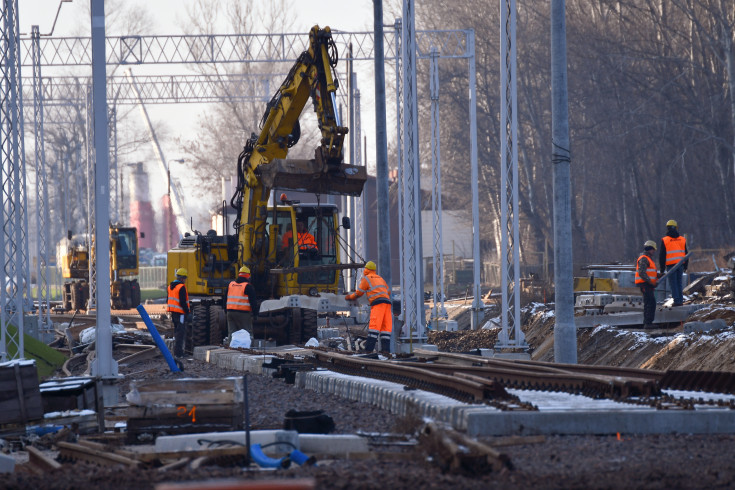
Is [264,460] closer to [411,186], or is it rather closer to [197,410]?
[197,410]

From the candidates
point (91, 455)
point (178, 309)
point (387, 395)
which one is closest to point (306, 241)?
point (178, 309)

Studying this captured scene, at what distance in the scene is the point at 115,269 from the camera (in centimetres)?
5056

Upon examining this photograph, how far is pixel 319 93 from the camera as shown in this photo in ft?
71.2

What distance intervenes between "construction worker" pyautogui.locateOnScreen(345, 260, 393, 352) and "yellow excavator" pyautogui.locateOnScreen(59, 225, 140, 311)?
31.5 metres

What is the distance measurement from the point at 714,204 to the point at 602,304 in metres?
26.3

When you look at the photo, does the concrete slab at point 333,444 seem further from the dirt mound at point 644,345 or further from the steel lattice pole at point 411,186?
the steel lattice pole at point 411,186

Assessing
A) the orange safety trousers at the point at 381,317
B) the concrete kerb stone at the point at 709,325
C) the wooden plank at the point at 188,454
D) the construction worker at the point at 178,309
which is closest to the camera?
the wooden plank at the point at 188,454

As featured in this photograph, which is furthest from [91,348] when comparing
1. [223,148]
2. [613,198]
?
[223,148]

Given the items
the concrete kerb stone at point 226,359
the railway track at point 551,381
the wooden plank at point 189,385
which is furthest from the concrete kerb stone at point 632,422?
the concrete kerb stone at point 226,359

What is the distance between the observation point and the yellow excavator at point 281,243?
22094 mm

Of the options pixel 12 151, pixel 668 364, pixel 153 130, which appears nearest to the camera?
pixel 668 364

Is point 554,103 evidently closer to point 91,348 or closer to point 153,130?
point 91,348

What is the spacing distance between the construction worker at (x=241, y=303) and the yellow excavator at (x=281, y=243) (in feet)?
1.90

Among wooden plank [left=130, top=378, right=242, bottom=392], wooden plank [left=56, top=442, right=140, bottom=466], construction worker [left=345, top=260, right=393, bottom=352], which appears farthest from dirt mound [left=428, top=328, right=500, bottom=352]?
wooden plank [left=56, top=442, right=140, bottom=466]
